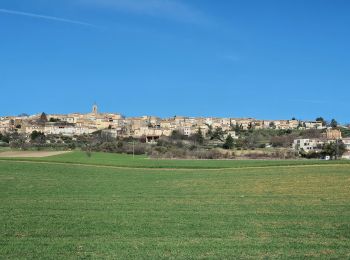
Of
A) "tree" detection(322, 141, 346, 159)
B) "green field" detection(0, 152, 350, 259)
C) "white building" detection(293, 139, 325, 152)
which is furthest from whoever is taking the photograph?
"white building" detection(293, 139, 325, 152)

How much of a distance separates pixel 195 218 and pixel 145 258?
5.87 m

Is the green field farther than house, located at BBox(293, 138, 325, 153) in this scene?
No

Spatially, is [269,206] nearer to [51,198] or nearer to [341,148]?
[51,198]

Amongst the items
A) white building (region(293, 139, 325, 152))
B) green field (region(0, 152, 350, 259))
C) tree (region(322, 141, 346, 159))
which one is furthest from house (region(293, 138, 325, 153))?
green field (region(0, 152, 350, 259))

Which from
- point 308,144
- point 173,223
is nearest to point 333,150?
point 308,144

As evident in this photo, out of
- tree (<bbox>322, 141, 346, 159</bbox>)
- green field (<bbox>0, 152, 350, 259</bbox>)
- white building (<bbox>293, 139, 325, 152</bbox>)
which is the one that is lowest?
green field (<bbox>0, 152, 350, 259</bbox>)

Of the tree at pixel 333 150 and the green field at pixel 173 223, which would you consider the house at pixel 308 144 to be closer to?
the tree at pixel 333 150

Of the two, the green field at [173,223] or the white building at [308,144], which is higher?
the white building at [308,144]

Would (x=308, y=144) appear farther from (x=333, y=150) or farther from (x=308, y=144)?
(x=333, y=150)

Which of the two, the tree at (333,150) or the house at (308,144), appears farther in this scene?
the house at (308,144)

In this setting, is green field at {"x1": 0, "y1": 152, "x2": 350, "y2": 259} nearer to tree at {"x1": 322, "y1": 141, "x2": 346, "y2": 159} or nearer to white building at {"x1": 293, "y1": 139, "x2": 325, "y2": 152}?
tree at {"x1": 322, "y1": 141, "x2": 346, "y2": 159}

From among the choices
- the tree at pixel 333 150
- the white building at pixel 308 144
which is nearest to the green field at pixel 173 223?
the tree at pixel 333 150

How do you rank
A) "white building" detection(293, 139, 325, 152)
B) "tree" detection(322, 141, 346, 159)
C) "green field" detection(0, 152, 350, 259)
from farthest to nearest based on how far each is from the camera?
"white building" detection(293, 139, 325, 152)
"tree" detection(322, 141, 346, 159)
"green field" detection(0, 152, 350, 259)

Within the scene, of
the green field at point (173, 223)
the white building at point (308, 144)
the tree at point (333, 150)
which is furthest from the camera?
the white building at point (308, 144)
